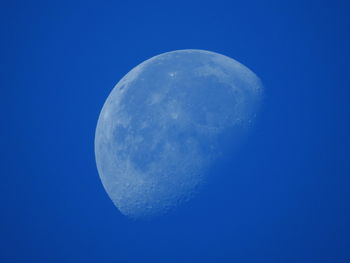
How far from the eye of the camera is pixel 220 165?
5.45m

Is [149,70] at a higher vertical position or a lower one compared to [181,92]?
higher

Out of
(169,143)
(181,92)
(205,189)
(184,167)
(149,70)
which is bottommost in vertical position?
(205,189)

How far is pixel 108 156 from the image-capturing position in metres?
6.43

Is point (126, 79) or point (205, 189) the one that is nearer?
point (205, 189)

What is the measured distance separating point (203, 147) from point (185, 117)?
24.2 inches

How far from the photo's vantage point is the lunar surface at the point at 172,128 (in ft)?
17.6

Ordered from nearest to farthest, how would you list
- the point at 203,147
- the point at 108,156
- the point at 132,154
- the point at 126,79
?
the point at 203,147, the point at 132,154, the point at 108,156, the point at 126,79

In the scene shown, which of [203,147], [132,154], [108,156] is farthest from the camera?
[108,156]

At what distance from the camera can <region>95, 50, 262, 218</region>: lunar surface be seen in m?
5.36

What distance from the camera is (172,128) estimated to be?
5.47m

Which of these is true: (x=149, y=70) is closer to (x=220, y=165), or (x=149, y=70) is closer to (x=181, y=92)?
(x=181, y=92)

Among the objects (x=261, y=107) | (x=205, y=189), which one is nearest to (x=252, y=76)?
(x=261, y=107)

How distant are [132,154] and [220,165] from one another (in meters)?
1.61

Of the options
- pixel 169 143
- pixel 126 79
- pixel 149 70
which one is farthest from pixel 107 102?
pixel 169 143
